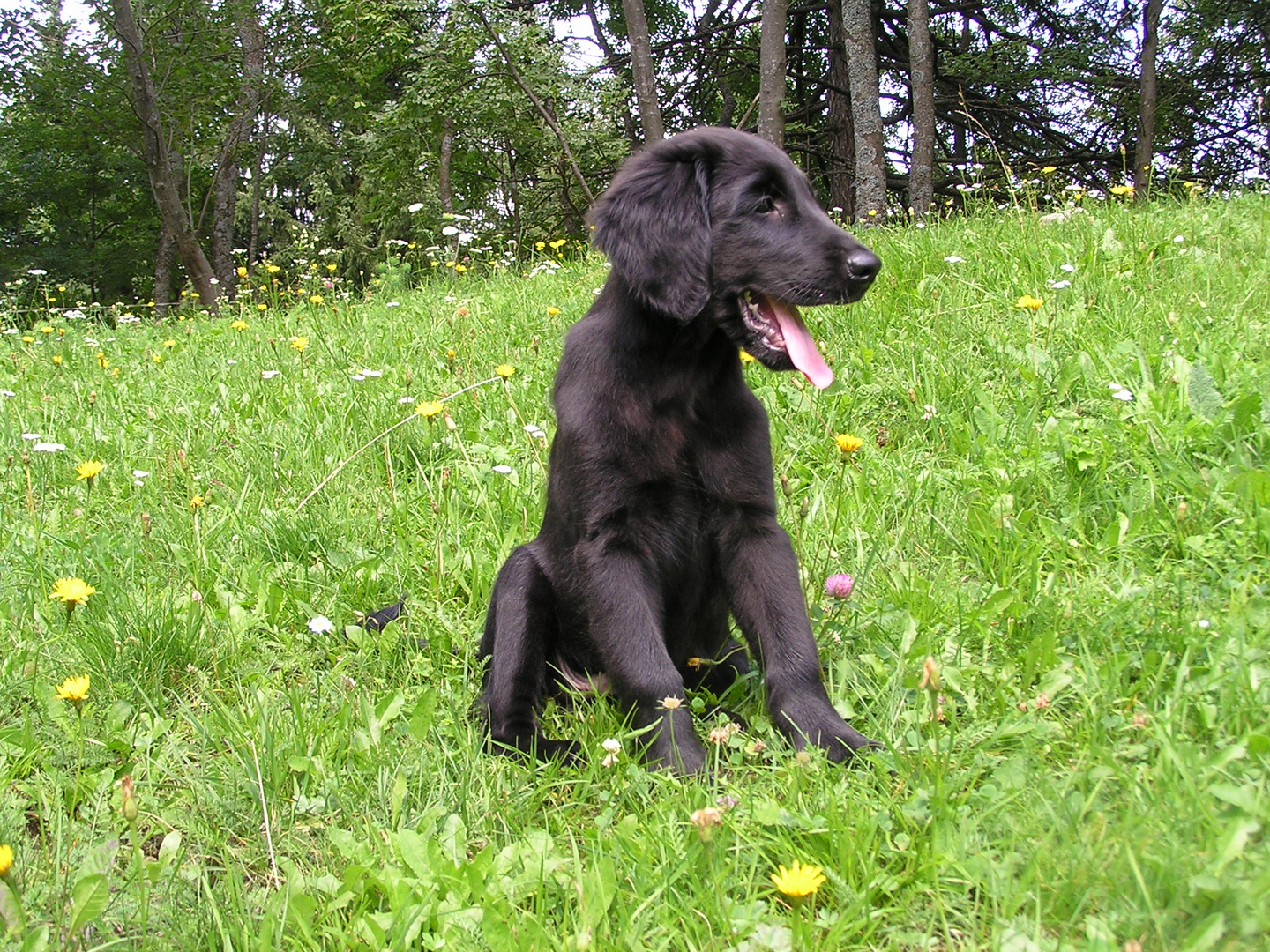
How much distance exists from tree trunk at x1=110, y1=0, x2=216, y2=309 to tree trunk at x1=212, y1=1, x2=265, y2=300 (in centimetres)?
533

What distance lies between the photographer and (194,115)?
16078 millimetres

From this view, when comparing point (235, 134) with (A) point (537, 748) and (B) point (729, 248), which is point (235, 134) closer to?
(B) point (729, 248)

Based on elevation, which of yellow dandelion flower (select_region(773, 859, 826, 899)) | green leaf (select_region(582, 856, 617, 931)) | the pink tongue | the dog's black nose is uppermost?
the dog's black nose

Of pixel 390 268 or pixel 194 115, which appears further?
pixel 194 115

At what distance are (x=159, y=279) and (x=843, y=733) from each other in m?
20.9

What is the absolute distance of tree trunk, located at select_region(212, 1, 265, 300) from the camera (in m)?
15.9

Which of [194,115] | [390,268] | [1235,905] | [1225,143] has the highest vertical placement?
[194,115]

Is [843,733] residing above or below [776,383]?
below

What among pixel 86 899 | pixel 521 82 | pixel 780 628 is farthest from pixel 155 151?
pixel 86 899

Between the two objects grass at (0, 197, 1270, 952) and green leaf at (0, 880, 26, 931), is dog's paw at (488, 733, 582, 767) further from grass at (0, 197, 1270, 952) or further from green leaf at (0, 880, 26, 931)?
green leaf at (0, 880, 26, 931)

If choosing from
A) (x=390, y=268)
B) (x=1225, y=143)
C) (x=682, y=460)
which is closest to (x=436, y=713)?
(x=682, y=460)

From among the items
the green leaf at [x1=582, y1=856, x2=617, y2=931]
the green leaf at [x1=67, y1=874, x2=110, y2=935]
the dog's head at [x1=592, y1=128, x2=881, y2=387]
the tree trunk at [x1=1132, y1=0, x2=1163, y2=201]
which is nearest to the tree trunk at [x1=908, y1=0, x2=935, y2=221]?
the tree trunk at [x1=1132, y1=0, x2=1163, y2=201]

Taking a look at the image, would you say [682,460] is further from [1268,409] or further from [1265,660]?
[1268,409]

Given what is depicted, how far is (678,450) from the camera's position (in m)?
2.13
